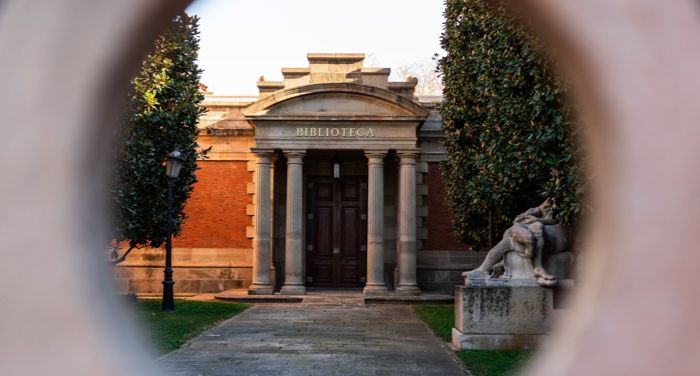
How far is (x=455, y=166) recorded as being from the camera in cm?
1764

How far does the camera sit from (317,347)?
1127 centimetres

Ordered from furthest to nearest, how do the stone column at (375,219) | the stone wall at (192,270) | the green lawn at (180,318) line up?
the stone wall at (192,270)
the stone column at (375,219)
the green lawn at (180,318)

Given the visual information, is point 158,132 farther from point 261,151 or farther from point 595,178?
point 595,178

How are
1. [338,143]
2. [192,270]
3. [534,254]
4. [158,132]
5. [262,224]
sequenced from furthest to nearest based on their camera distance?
[192,270]
[262,224]
[338,143]
[158,132]
[534,254]

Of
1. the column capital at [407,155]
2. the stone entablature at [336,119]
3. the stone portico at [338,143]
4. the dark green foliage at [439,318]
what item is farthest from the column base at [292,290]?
the column capital at [407,155]

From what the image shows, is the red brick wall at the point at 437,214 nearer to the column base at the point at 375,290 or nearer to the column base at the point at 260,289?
Answer: the column base at the point at 375,290

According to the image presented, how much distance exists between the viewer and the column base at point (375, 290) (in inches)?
808

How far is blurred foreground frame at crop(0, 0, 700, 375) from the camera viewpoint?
81.9 inches

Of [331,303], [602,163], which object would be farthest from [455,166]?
[602,163]

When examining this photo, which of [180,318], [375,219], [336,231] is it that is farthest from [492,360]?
[336,231]

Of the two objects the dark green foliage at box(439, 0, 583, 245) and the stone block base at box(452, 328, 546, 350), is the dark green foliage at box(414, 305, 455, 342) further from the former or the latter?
the dark green foliage at box(439, 0, 583, 245)

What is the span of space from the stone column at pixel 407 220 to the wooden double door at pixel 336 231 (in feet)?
7.27

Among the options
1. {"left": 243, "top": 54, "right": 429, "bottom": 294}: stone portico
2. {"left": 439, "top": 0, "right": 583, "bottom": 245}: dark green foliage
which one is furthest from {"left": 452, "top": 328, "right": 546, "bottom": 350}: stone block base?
{"left": 243, "top": 54, "right": 429, "bottom": 294}: stone portico

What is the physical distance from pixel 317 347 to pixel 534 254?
154 inches
